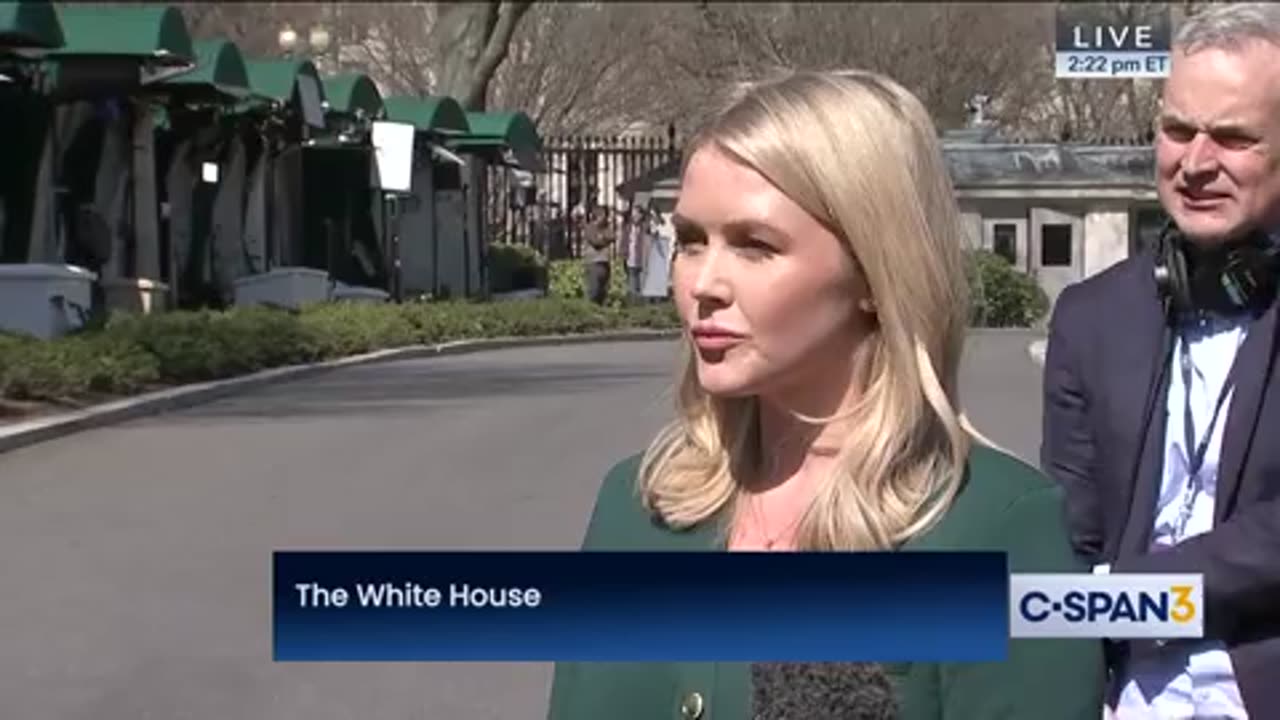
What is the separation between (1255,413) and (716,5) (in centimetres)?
5473

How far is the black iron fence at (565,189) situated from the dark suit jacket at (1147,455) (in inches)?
1703

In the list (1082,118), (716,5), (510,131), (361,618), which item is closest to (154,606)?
(361,618)

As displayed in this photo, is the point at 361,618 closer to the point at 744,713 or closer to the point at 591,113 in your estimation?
the point at 744,713

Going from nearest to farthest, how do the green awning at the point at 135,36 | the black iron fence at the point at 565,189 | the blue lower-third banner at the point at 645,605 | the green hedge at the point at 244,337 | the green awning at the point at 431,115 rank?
the blue lower-third banner at the point at 645,605, the green hedge at the point at 244,337, the green awning at the point at 135,36, the green awning at the point at 431,115, the black iron fence at the point at 565,189

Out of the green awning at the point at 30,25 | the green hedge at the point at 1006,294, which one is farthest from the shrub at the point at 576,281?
the green awning at the point at 30,25

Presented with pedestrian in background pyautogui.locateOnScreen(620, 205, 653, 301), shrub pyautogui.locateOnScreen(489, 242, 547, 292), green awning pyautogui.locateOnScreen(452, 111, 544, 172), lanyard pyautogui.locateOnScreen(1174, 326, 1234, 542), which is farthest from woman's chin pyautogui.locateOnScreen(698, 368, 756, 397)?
shrub pyautogui.locateOnScreen(489, 242, 547, 292)

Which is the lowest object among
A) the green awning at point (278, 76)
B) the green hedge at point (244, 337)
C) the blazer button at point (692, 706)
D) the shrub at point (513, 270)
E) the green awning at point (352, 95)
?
the shrub at point (513, 270)

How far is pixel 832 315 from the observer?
2367 millimetres

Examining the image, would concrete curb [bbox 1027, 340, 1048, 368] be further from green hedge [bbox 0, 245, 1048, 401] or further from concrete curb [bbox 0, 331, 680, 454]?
concrete curb [bbox 0, 331, 680, 454]

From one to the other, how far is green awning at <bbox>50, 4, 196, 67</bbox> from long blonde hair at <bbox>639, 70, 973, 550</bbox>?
86.8 ft

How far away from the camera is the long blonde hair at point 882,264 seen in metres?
2.33

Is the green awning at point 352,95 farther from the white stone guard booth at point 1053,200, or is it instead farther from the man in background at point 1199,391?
the man in background at point 1199,391

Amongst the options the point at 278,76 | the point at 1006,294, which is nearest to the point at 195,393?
the point at 278,76

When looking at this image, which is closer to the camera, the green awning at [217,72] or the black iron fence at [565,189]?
the green awning at [217,72]
